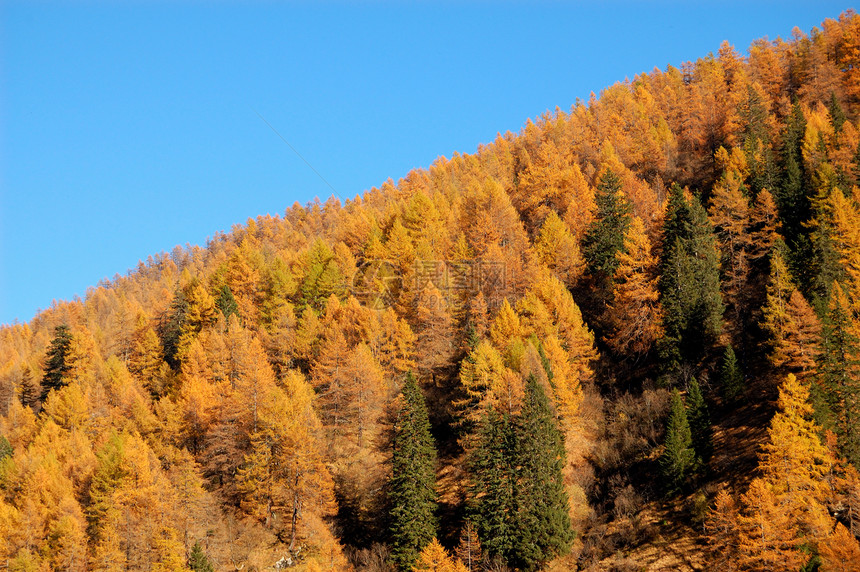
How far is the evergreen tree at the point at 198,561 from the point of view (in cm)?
4371

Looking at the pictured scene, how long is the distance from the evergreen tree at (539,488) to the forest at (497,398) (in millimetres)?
189

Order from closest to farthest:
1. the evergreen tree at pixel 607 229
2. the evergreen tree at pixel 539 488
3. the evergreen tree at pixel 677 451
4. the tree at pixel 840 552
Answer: the tree at pixel 840 552, the evergreen tree at pixel 539 488, the evergreen tree at pixel 677 451, the evergreen tree at pixel 607 229

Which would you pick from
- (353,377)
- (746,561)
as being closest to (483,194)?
(353,377)

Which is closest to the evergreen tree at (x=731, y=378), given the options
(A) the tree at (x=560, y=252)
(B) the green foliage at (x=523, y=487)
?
(B) the green foliage at (x=523, y=487)

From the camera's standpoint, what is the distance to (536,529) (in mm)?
44875

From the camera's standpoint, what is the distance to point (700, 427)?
4856 cm

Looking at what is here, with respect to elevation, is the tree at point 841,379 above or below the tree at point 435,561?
above

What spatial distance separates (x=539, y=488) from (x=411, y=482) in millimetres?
8652

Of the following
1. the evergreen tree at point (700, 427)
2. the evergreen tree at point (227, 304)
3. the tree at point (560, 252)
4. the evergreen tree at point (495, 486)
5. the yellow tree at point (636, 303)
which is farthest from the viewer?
the evergreen tree at point (227, 304)

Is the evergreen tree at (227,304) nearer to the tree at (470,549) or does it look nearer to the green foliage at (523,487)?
the green foliage at (523,487)

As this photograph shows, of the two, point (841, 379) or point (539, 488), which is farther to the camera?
point (539, 488)

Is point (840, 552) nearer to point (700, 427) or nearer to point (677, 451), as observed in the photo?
point (677, 451)

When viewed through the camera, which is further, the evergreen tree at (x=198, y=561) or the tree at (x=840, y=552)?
the evergreen tree at (x=198, y=561)

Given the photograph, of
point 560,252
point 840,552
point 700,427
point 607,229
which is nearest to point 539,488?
point 700,427
